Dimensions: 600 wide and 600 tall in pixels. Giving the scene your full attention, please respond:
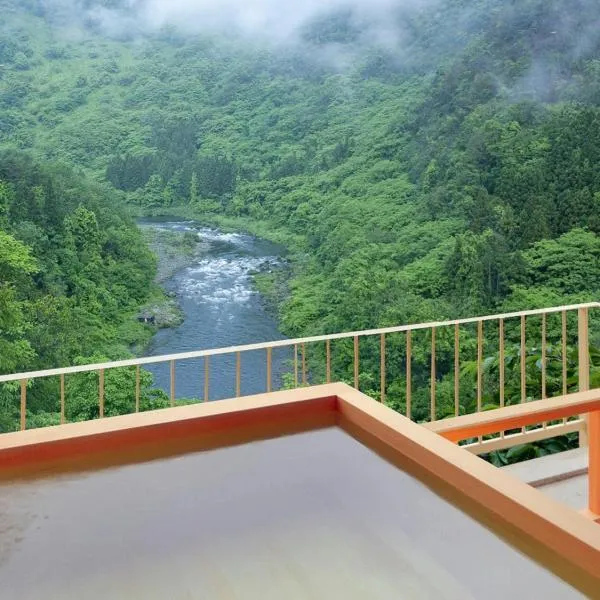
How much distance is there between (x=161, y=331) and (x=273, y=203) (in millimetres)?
3967

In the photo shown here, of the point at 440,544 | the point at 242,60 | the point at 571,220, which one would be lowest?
the point at 440,544

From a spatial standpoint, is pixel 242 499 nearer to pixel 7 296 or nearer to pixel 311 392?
pixel 311 392

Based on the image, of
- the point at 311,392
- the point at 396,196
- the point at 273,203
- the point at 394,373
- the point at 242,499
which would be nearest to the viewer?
the point at 242,499

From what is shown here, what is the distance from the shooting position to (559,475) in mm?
2076

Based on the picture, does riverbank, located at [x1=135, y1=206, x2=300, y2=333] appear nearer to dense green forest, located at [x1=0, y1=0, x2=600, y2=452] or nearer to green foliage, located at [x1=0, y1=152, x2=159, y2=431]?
dense green forest, located at [x1=0, y1=0, x2=600, y2=452]

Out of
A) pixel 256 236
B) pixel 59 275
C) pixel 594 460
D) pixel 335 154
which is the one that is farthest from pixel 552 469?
pixel 335 154

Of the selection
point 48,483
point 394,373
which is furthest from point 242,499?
point 394,373

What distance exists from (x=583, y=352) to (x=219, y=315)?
9320 mm

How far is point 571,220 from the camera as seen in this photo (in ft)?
36.0

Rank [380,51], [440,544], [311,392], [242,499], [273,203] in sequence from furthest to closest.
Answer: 1. [380,51]
2. [273,203]
3. [311,392]
4. [242,499]
5. [440,544]

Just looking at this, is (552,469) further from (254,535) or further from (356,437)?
(254,535)

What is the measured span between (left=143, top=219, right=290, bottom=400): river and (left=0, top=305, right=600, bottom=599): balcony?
8151 mm

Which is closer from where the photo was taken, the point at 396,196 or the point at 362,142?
the point at 396,196

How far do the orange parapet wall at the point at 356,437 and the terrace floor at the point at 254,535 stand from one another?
0.06ft
